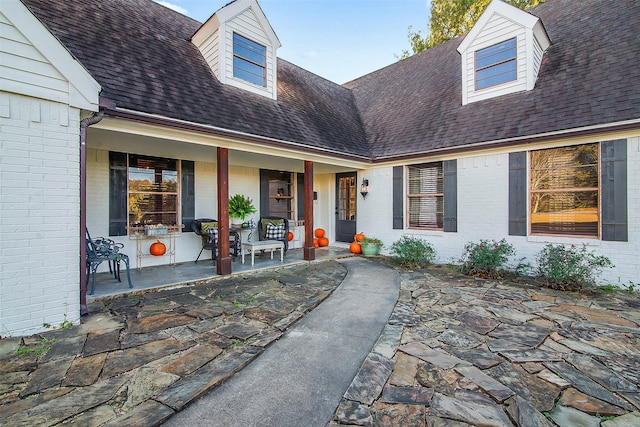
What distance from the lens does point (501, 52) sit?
6957 millimetres

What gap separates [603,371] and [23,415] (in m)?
4.59

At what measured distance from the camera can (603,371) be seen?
262 centimetres

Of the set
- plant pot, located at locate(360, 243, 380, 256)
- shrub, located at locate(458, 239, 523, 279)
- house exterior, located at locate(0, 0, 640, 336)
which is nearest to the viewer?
house exterior, located at locate(0, 0, 640, 336)

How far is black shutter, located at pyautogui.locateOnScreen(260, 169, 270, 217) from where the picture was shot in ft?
28.1

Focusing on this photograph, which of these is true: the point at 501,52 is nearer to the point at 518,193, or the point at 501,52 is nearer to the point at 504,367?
the point at 518,193

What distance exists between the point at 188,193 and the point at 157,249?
4.82 ft

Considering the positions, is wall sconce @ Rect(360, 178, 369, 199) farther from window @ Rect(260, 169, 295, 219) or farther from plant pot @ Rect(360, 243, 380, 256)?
window @ Rect(260, 169, 295, 219)

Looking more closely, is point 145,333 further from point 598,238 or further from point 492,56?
point 492,56

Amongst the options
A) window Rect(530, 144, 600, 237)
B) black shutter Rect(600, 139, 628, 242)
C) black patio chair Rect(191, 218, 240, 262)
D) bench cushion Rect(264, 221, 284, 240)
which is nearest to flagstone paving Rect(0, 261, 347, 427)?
black patio chair Rect(191, 218, 240, 262)

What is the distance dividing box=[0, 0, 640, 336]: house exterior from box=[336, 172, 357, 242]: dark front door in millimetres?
353

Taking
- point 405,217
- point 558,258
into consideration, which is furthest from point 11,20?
point 558,258

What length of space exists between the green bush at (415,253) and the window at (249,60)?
17.4 feet

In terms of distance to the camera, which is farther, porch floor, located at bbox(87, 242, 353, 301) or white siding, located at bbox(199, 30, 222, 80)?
white siding, located at bbox(199, 30, 222, 80)

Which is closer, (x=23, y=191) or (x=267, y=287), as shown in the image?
(x=23, y=191)
